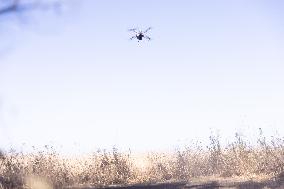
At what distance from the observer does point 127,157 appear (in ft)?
61.2

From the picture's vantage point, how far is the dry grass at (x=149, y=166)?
15938 mm

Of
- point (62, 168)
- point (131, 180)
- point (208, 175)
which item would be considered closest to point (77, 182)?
point (62, 168)

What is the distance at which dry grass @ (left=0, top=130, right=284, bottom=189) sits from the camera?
15938 mm

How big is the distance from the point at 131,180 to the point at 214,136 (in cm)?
360

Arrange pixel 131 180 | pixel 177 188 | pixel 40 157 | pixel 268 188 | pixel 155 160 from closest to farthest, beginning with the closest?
pixel 268 188 → pixel 177 188 → pixel 40 157 → pixel 131 180 → pixel 155 160

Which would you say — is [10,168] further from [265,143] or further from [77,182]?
[265,143]

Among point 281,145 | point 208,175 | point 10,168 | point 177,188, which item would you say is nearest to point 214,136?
point 208,175

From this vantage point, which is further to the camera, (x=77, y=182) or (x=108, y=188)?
(x=77, y=182)

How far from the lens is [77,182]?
17.5 m

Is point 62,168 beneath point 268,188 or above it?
above

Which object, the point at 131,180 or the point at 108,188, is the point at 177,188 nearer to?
the point at 108,188

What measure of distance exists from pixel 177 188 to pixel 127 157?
443 centimetres

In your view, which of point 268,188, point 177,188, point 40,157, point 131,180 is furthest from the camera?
point 131,180

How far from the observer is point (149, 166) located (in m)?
19.9
